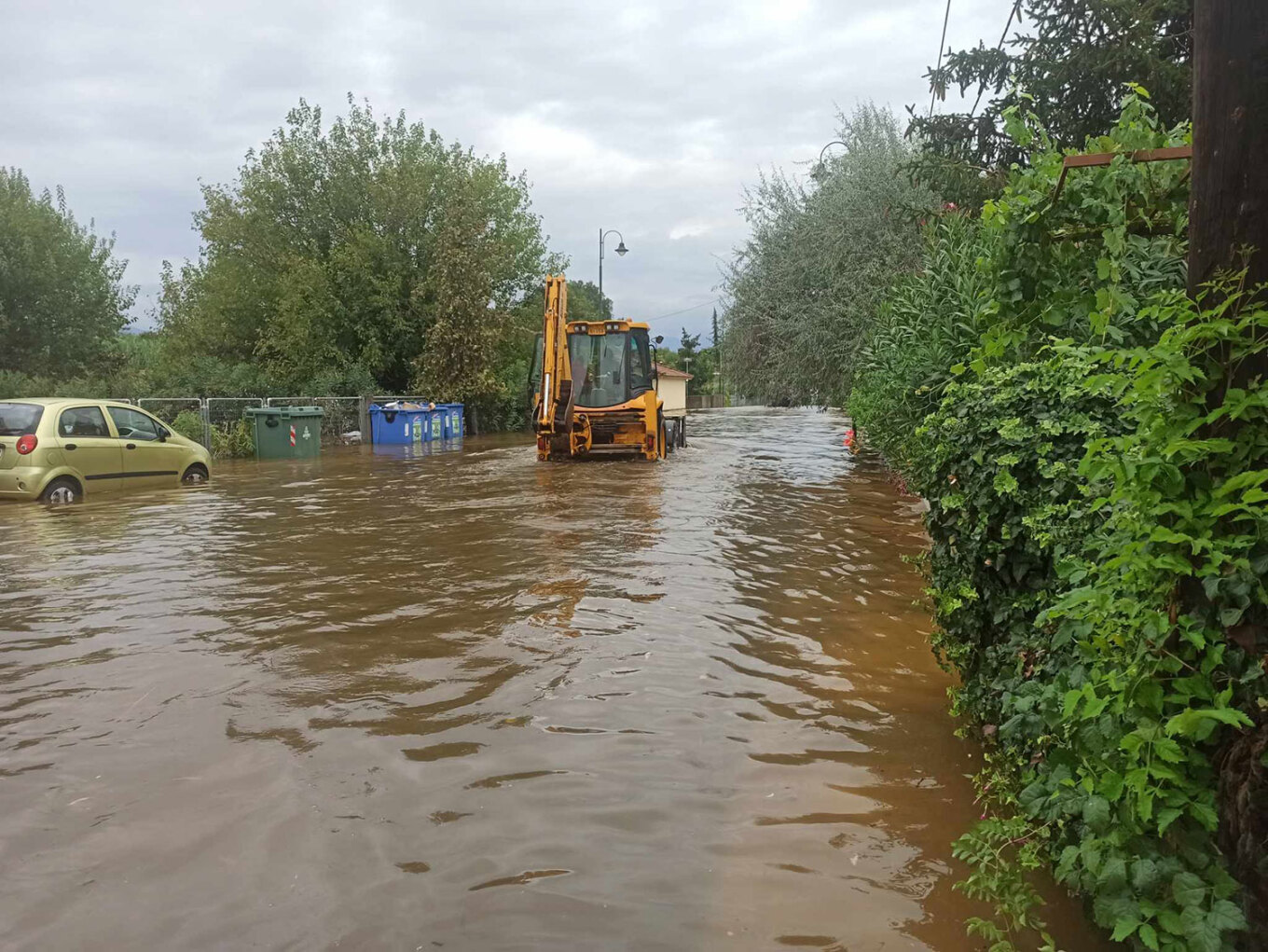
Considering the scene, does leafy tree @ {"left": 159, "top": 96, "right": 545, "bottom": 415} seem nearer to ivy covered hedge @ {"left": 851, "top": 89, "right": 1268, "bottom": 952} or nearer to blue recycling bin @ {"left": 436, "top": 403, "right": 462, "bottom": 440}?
blue recycling bin @ {"left": 436, "top": 403, "right": 462, "bottom": 440}

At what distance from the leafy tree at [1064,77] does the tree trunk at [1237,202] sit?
7540 mm

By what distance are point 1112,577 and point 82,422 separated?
555 inches

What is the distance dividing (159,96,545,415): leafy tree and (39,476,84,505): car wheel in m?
17.9

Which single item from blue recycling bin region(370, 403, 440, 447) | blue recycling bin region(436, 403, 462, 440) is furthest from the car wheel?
blue recycling bin region(436, 403, 462, 440)

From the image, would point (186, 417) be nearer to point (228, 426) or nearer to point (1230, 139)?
point (228, 426)

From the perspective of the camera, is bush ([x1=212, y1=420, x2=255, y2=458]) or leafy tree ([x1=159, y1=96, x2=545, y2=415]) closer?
bush ([x1=212, y1=420, x2=255, y2=458])

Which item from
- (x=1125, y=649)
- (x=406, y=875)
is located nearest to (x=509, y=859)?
(x=406, y=875)

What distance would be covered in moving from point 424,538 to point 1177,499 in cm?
887

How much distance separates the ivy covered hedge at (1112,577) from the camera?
2.19 metres

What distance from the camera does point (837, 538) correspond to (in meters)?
10.2

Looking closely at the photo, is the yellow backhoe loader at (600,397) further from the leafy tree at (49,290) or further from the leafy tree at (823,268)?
the leafy tree at (49,290)

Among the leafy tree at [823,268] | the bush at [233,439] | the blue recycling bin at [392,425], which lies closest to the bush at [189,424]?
the bush at [233,439]

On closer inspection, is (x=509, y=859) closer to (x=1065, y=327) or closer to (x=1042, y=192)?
(x=1042, y=192)

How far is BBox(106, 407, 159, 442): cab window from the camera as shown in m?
13.9
